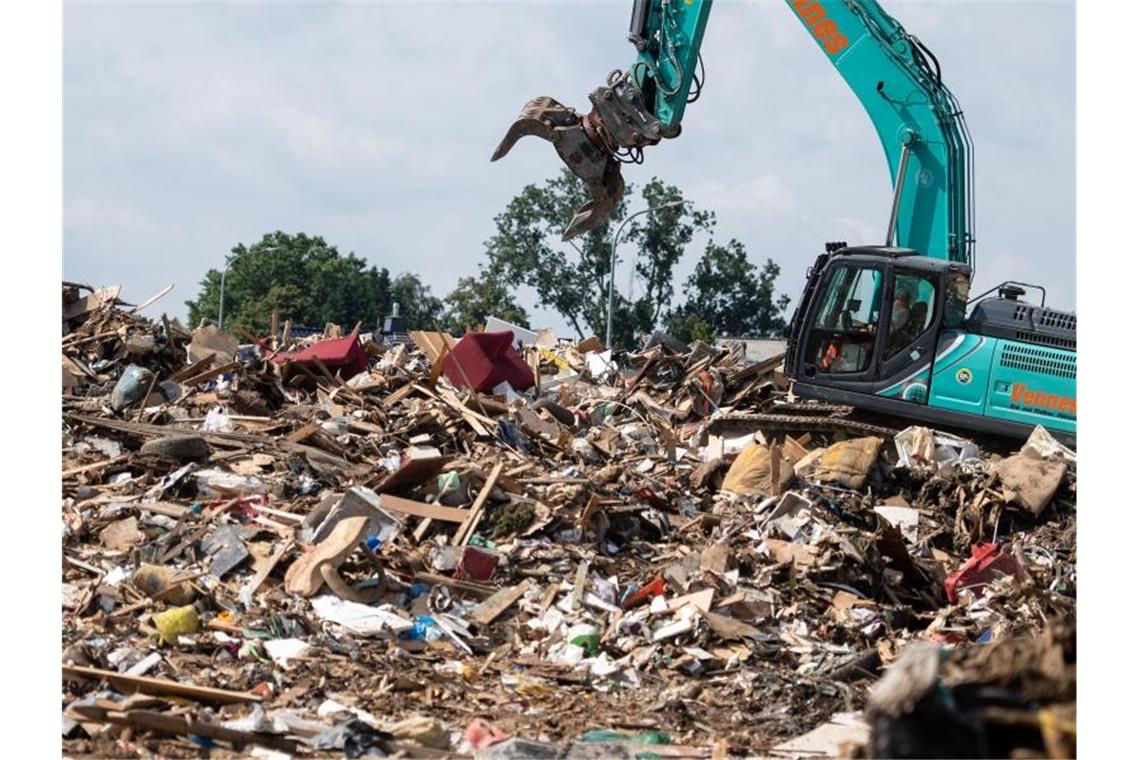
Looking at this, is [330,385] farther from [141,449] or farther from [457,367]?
[141,449]

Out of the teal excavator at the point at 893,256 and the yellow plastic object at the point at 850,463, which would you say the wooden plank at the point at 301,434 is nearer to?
the teal excavator at the point at 893,256

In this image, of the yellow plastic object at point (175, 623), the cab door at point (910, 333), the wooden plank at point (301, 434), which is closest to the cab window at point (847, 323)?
the cab door at point (910, 333)

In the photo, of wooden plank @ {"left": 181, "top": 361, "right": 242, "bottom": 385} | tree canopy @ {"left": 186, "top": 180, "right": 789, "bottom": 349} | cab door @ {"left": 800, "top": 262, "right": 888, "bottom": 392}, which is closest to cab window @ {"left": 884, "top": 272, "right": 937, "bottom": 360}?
cab door @ {"left": 800, "top": 262, "right": 888, "bottom": 392}

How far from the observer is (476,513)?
Result: 9766mm

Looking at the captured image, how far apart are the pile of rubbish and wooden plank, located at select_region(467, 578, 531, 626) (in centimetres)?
2

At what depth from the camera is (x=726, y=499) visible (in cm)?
1138

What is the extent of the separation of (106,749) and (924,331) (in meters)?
8.60

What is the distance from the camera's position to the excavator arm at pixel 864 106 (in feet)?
44.3

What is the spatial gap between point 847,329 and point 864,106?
225 cm

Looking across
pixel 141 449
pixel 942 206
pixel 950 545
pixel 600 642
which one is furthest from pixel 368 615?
pixel 942 206

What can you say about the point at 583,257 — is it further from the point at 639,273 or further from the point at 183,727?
the point at 183,727

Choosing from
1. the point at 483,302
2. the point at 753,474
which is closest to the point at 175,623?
the point at 753,474

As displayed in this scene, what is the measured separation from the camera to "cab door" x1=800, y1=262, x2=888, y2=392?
12867 millimetres

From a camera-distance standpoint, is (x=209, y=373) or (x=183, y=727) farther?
(x=209, y=373)
